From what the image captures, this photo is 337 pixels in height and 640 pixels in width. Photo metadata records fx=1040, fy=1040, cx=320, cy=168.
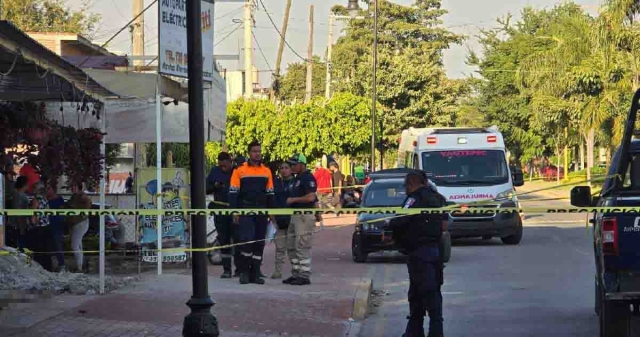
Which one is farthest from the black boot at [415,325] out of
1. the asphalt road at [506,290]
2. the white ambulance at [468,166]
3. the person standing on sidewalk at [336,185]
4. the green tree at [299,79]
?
the green tree at [299,79]

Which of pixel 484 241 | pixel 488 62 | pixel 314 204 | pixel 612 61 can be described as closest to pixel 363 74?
pixel 612 61

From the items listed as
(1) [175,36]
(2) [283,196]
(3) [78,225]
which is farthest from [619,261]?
(3) [78,225]

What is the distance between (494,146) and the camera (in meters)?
23.4

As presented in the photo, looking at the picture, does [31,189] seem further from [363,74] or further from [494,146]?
[363,74]

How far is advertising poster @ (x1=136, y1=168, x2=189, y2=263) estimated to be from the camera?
15.9 meters

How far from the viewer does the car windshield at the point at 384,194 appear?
19688mm

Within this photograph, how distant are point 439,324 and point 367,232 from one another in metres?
8.76

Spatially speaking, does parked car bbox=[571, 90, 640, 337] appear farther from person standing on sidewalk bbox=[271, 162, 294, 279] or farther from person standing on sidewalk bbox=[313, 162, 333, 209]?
person standing on sidewalk bbox=[313, 162, 333, 209]

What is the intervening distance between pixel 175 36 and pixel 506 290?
5.74 meters

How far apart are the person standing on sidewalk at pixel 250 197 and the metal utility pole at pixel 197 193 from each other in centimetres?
566

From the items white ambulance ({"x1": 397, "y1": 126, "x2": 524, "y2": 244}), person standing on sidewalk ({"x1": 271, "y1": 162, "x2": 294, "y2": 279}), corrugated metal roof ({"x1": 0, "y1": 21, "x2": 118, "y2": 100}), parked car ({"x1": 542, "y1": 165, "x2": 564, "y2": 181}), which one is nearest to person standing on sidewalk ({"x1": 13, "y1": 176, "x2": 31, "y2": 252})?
corrugated metal roof ({"x1": 0, "y1": 21, "x2": 118, "y2": 100})

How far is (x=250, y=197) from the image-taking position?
14.1 m

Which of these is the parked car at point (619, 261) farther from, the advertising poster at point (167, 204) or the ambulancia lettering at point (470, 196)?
the ambulancia lettering at point (470, 196)

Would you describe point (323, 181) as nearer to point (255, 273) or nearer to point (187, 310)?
point (255, 273)
